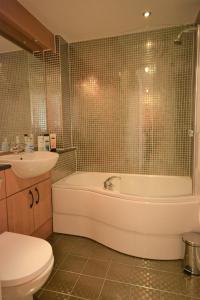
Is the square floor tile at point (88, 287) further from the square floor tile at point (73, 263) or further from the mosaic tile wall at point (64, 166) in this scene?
the mosaic tile wall at point (64, 166)

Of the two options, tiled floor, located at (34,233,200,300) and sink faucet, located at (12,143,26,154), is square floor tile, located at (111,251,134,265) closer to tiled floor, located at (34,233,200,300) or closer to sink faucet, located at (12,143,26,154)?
tiled floor, located at (34,233,200,300)

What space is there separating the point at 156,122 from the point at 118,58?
913mm

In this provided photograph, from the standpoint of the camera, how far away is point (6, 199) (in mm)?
1548

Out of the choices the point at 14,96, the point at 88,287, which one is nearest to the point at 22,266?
the point at 88,287

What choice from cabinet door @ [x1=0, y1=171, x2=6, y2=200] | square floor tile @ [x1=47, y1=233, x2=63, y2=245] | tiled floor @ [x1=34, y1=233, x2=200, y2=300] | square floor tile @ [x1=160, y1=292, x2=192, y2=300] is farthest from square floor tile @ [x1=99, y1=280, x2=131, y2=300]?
cabinet door @ [x1=0, y1=171, x2=6, y2=200]

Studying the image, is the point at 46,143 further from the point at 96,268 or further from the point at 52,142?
the point at 96,268

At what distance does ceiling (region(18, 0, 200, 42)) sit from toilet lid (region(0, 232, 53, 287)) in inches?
74.8

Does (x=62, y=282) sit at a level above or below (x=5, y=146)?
below

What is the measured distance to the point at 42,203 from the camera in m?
2.06

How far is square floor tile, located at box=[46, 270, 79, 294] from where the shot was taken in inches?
58.3

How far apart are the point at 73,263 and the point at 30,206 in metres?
0.62

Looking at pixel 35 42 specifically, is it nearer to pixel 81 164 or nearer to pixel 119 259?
pixel 81 164

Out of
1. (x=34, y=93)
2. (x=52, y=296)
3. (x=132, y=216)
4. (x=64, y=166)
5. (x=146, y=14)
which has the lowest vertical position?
(x=52, y=296)

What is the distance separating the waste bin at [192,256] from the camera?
161cm
